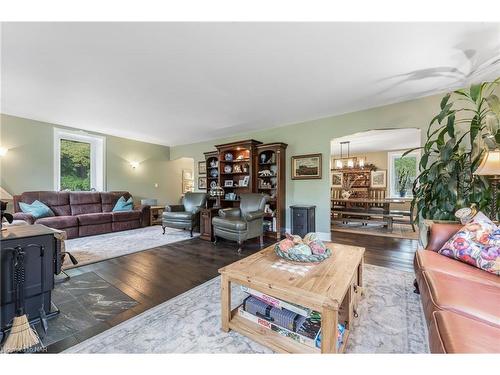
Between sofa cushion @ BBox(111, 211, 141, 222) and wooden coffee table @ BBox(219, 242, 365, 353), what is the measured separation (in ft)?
14.1

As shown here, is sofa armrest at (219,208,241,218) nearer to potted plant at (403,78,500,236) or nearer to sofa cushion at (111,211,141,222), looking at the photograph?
sofa cushion at (111,211,141,222)

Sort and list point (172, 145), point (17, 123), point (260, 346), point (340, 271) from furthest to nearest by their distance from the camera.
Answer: point (172, 145)
point (17, 123)
point (340, 271)
point (260, 346)

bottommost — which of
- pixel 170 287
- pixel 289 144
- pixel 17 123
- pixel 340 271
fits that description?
pixel 170 287

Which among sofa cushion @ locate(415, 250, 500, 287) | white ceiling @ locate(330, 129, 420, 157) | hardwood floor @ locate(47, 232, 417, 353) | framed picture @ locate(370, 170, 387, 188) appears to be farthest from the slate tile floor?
framed picture @ locate(370, 170, 387, 188)

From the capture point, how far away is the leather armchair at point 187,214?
4.41 m

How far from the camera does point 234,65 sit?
2398mm

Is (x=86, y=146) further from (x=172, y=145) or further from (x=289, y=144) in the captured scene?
(x=289, y=144)

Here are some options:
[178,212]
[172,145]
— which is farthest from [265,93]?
[172,145]

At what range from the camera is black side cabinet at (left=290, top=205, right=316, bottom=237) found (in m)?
4.19

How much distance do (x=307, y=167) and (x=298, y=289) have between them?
3500 millimetres

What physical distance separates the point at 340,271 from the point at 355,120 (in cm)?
328

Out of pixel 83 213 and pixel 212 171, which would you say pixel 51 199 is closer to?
pixel 83 213

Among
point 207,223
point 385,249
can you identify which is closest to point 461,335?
point 385,249
